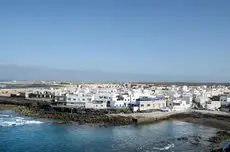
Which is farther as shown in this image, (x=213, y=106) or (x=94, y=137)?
(x=213, y=106)

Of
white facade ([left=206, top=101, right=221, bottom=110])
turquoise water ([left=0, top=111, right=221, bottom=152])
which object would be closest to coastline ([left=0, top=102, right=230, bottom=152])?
turquoise water ([left=0, top=111, right=221, bottom=152])

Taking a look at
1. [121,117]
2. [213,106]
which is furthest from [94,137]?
[213,106]

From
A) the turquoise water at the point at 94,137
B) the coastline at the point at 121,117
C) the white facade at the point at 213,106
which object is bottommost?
the turquoise water at the point at 94,137

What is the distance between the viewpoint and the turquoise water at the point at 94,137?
72.7ft

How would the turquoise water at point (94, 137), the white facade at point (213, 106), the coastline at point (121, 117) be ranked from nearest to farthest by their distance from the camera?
1. the turquoise water at point (94, 137)
2. the coastline at point (121, 117)
3. the white facade at point (213, 106)

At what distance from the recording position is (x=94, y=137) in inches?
995

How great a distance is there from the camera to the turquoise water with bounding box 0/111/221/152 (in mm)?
22156

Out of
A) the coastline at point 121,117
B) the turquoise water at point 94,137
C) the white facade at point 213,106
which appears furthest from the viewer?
the white facade at point 213,106

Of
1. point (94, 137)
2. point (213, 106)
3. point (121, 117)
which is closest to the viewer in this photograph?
point (94, 137)

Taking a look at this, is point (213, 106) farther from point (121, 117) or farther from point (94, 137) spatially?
point (94, 137)

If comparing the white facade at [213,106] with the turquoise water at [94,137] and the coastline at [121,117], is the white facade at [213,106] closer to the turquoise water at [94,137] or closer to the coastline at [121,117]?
the coastline at [121,117]

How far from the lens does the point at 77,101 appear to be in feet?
139

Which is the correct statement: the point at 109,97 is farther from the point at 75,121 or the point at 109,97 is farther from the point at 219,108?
the point at 219,108

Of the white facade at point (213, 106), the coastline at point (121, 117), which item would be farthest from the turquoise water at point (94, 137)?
the white facade at point (213, 106)
